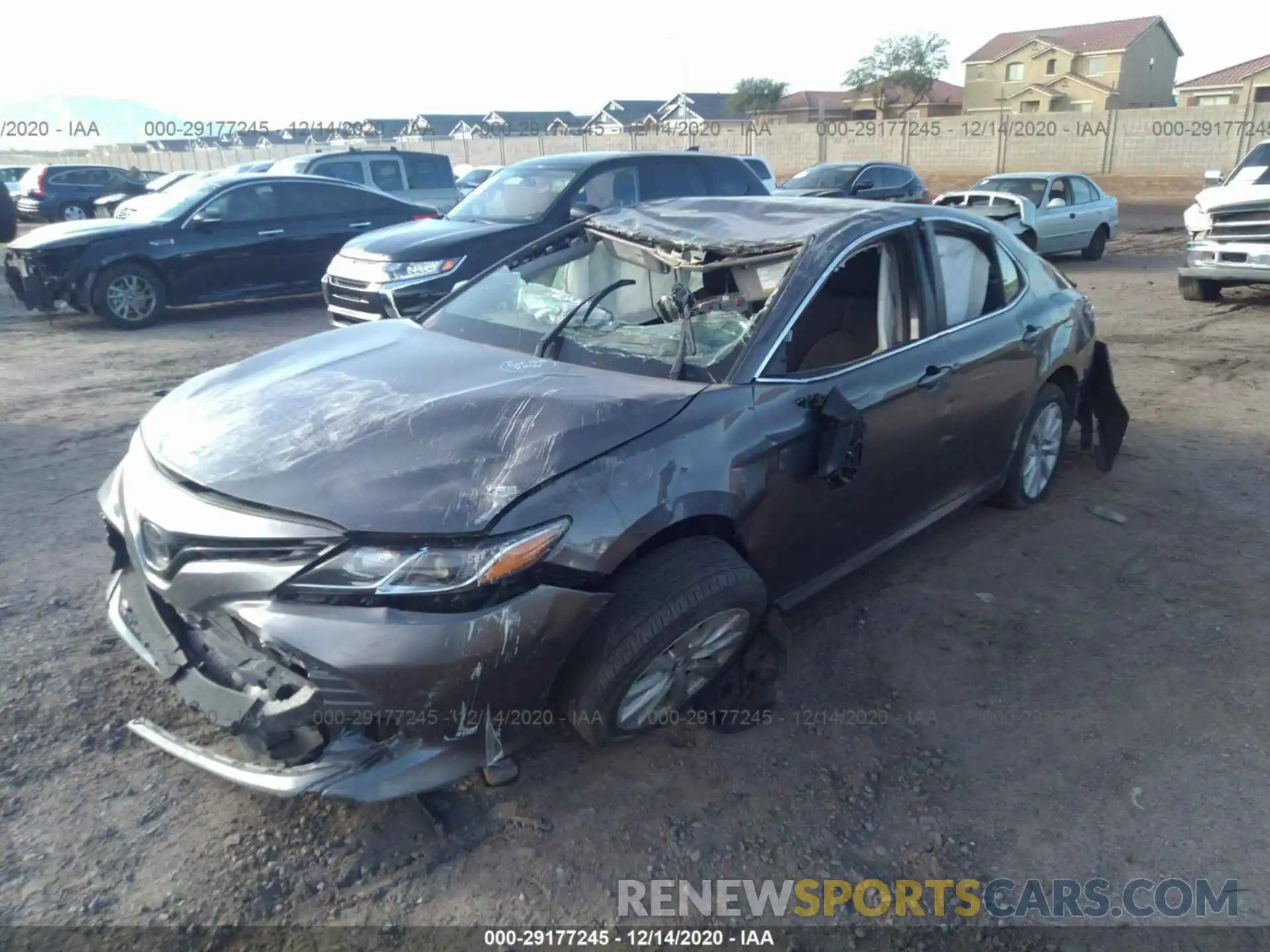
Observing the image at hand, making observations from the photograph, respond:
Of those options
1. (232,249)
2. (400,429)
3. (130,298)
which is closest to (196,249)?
(232,249)

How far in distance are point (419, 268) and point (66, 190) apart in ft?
60.3

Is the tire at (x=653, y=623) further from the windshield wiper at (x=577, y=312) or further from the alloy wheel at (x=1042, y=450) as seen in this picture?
the alloy wheel at (x=1042, y=450)

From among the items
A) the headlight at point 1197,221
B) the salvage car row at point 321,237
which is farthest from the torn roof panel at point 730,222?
the headlight at point 1197,221

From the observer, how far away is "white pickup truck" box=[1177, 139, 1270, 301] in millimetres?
9883

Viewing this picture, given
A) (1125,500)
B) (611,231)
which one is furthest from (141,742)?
(1125,500)

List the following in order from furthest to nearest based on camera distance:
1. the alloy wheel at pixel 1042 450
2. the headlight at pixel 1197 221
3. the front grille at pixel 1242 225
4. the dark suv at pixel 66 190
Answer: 1. the dark suv at pixel 66 190
2. the headlight at pixel 1197 221
3. the front grille at pixel 1242 225
4. the alloy wheel at pixel 1042 450

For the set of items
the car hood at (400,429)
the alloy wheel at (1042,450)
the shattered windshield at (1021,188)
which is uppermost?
the car hood at (400,429)

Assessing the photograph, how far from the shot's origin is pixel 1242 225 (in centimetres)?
998

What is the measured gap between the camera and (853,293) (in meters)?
3.68

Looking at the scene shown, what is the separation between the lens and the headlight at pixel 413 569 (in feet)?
7.61

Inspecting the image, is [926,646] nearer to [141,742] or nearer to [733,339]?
[733,339]

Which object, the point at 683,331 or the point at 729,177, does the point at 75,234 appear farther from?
the point at 683,331

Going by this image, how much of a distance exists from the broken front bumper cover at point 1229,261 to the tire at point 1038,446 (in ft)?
22.3

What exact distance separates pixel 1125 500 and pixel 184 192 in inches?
408
